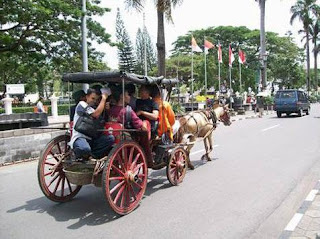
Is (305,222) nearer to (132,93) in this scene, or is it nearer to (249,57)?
(132,93)

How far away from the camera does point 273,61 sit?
6241 centimetres

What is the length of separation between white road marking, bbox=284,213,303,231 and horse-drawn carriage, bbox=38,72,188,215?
2.19 meters

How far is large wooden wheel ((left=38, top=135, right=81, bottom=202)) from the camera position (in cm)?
597

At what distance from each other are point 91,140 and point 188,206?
1821 millimetres

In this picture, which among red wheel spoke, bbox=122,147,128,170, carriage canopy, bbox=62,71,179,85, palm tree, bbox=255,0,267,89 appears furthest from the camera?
palm tree, bbox=255,0,267,89

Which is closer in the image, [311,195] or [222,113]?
[311,195]

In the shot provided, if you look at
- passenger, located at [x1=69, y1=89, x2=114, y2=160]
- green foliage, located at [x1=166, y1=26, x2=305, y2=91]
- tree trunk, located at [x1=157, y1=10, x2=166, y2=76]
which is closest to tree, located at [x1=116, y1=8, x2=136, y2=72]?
green foliage, located at [x1=166, y1=26, x2=305, y2=91]

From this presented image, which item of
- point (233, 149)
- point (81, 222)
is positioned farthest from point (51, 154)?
point (233, 149)

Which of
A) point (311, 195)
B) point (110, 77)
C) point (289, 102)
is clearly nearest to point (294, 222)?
point (311, 195)

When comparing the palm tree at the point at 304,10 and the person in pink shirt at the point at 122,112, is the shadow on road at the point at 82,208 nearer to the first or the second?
the person in pink shirt at the point at 122,112

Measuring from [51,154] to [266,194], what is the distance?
3.70 meters

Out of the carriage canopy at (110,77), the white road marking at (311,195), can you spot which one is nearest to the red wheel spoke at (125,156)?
the carriage canopy at (110,77)

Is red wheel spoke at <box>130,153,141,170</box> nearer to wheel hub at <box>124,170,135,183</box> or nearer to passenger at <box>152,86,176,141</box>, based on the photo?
wheel hub at <box>124,170,135,183</box>

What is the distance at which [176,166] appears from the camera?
7.34 meters
